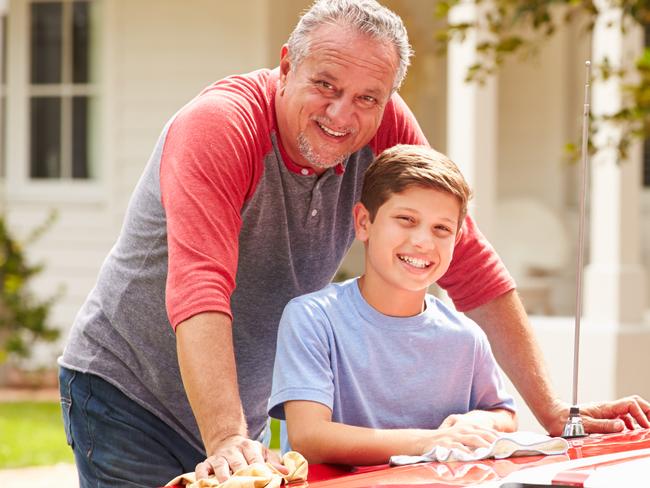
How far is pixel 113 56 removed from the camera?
10.2 meters

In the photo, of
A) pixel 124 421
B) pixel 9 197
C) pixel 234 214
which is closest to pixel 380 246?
pixel 234 214

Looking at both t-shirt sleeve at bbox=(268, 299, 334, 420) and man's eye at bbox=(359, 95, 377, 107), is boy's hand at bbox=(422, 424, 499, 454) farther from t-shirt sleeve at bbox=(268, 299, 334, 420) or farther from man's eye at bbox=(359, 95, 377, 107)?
man's eye at bbox=(359, 95, 377, 107)

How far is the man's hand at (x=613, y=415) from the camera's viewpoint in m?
2.35

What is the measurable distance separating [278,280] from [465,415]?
0.52m

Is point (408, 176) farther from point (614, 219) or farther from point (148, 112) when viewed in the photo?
point (148, 112)

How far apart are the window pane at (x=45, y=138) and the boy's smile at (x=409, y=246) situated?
864 centimetres

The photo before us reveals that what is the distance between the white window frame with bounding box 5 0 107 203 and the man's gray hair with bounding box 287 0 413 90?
8283mm

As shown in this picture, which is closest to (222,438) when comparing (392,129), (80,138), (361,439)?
(361,439)

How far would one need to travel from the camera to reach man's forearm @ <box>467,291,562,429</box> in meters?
2.54

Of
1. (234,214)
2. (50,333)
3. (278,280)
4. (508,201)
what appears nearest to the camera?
(234,214)

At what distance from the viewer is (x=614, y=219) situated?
280 inches

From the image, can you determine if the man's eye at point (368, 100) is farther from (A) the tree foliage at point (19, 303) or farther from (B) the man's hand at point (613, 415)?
(A) the tree foliage at point (19, 303)

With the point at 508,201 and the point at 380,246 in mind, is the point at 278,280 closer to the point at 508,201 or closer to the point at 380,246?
the point at 380,246

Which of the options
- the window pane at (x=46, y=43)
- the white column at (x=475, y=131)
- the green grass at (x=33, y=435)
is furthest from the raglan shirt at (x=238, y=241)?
the window pane at (x=46, y=43)
